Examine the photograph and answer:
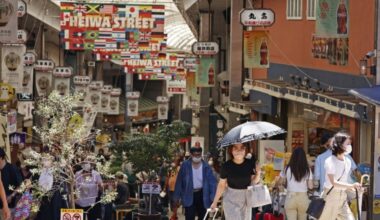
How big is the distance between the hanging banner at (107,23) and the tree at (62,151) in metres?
19.2

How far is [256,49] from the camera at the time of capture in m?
25.9

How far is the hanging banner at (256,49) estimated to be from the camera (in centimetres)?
2578

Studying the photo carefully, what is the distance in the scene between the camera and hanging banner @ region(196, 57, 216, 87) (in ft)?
125

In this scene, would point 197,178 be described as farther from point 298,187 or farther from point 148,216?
point 148,216

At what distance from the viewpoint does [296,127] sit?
26062mm

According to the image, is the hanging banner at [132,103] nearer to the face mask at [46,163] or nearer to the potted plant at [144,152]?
the potted plant at [144,152]

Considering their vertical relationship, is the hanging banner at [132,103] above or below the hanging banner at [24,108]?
below

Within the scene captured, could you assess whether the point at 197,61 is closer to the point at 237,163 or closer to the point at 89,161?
the point at 89,161

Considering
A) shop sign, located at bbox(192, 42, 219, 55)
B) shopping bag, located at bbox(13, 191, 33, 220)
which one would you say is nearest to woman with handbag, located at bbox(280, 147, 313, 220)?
shopping bag, located at bbox(13, 191, 33, 220)

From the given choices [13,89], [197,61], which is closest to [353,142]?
[13,89]

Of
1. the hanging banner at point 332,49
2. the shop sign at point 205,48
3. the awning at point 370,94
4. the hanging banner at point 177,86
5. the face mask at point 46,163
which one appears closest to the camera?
the awning at point 370,94

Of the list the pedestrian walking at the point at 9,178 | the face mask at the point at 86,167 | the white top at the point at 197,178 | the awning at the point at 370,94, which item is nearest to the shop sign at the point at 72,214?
the pedestrian walking at the point at 9,178

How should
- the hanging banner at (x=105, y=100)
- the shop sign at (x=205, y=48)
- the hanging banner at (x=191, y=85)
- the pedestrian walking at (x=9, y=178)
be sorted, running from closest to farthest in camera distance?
the pedestrian walking at (x=9, y=178), the shop sign at (x=205, y=48), the hanging banner at (x=191, y=85), the hanging banner at (x=105, y=100)

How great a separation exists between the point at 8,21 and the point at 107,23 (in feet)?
50.5
